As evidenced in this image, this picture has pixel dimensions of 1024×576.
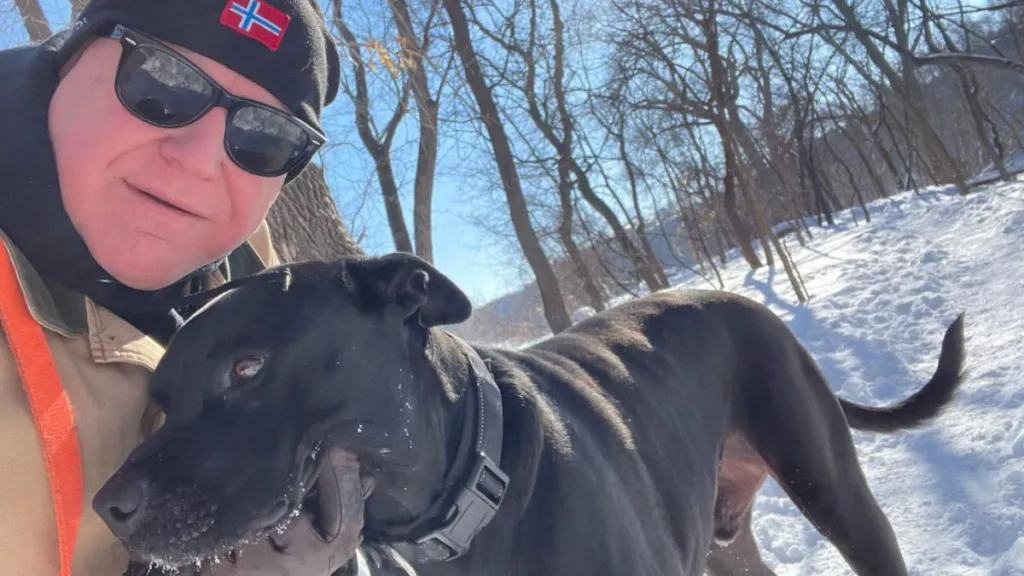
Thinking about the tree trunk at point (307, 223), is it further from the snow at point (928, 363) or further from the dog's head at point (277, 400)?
the snow at point (928, 363)

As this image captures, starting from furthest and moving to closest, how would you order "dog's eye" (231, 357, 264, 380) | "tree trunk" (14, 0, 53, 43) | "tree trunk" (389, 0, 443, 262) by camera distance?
"tree trunk" (389, 0, 443, 262), "tree trunk" (14, 0, 53, 43), "dog's eye" (231, 357, 264, 380)

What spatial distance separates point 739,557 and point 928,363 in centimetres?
346

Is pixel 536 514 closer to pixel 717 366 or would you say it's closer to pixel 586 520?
pixel 586 520

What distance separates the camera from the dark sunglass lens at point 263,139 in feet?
6.15

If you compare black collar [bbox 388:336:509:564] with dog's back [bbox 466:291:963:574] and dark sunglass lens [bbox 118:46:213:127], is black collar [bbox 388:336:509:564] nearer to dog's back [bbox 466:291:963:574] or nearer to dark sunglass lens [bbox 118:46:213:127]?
dog's back [bbox 466:291:963:574]

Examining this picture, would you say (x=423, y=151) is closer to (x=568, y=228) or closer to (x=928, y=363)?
(x=568, y=228)

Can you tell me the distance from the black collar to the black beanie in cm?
101

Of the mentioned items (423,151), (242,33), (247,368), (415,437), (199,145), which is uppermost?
(423,151)

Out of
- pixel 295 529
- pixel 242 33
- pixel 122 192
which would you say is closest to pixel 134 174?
pixel 122 192

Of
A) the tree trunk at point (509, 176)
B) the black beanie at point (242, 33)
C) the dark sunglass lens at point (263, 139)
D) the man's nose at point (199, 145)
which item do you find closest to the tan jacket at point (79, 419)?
the man's nose at point (199, 145)

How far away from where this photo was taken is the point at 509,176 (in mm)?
→ 12930

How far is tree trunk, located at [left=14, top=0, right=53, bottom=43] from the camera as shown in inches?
243

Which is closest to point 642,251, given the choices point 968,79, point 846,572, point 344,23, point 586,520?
point 968,79

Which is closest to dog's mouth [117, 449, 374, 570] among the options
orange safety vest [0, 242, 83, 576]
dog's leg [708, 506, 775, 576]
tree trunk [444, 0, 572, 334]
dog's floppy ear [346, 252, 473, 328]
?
orange safety vest [0, 242, 83, 576]
